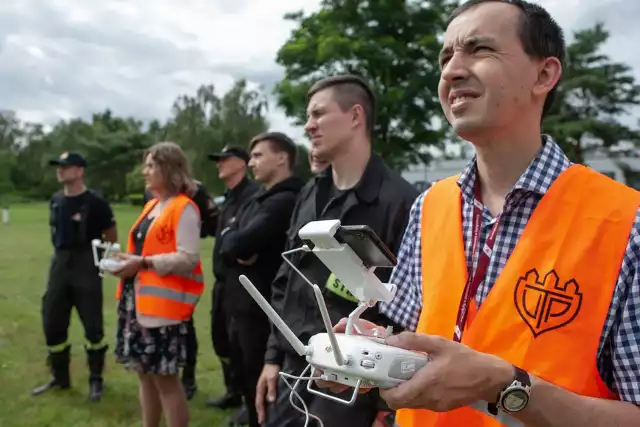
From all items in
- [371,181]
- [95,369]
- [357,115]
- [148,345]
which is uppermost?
[357,115]

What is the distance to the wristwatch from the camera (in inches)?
48.8

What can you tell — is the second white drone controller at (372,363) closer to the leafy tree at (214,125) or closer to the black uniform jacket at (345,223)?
the black uniform jacket at (345,223)

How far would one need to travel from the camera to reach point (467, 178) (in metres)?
1.80

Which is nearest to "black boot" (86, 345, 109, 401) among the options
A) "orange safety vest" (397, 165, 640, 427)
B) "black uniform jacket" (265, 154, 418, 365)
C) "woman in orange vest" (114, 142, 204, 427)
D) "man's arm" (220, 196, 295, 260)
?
"woman in orange vest" (114, 142, 204, 427)

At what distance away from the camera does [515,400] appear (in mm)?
1249

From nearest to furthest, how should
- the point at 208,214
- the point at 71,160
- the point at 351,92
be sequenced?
the point at 351,92 < the point at 71,160 < the point at 208,214

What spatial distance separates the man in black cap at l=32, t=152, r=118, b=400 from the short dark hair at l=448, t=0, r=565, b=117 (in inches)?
206

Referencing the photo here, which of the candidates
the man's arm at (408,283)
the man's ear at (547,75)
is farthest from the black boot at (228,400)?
the man's ear at (547,75)

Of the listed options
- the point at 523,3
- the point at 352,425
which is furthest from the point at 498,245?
the point at 352,425

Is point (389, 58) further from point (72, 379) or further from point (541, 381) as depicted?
point (541, 381)

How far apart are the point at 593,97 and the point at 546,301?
37.0 meters

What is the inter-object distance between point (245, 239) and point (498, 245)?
2.84 metres

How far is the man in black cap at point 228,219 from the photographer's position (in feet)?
18.6

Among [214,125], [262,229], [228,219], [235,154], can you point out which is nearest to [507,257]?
[262,229]
